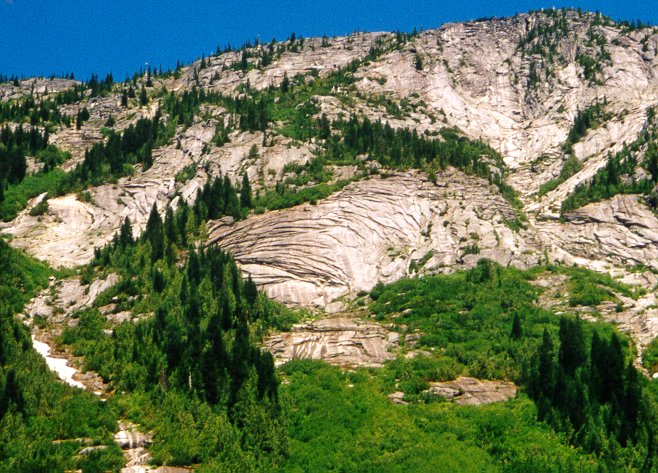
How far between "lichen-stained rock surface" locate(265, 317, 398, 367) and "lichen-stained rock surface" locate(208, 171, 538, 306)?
757 centimetres

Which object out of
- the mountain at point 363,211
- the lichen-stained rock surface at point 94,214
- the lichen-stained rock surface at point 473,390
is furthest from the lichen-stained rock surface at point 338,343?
the lichen-stained rock surface at point 94,214

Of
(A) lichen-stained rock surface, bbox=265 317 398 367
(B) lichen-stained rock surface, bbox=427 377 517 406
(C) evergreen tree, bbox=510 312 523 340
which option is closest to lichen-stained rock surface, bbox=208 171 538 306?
(A) lichen-stained rock surface, bbox=265 317 398 367

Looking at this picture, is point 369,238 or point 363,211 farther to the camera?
point 363,211

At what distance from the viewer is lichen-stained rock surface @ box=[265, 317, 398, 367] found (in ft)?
219

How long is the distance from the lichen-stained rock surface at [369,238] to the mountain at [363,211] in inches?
9.6

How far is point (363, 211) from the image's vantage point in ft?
295

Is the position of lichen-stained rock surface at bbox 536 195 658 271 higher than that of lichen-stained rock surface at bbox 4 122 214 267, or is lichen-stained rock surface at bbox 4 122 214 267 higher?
lichen-stained rock surface at bbox 4 122 214 267

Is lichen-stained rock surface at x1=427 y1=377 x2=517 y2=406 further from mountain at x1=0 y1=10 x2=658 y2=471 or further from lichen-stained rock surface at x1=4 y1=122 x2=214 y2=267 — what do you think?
lichen-stained rock surface at x1=4 y1=122 x2=214 y2=267

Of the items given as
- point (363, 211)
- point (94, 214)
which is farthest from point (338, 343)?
point (94, 214)

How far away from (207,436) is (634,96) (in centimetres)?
9424

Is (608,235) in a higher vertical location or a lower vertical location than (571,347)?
higher

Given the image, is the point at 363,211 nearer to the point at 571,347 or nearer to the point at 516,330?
the point at 516,330

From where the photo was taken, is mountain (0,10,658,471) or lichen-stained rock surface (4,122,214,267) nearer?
mountain (0,10,658,471)

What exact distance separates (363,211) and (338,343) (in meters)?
24.3
